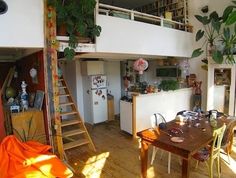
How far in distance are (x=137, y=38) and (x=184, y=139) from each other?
2380 millimetres

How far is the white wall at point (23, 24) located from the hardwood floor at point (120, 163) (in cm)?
215

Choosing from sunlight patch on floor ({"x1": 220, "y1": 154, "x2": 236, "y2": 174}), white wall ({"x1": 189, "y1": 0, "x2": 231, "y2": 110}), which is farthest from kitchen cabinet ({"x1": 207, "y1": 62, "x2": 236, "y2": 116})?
sunlight patch on floor ({"x1": 220, "y1": 154, "x2": 236, "y2": 174})

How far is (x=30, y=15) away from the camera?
117 inches

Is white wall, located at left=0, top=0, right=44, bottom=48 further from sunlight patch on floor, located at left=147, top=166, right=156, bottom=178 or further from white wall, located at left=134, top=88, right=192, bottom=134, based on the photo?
sunlight patch on floor, located at left=147, top=166, right=156, bottom=178

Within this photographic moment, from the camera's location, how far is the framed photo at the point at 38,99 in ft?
11.9

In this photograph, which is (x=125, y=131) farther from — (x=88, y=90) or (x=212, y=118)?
(x=212, y=118)

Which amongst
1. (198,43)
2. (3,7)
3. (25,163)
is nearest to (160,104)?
(198,43)

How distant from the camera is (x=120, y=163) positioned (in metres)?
3.44

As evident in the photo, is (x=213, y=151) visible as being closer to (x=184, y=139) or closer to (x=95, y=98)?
(x=184, y=139)

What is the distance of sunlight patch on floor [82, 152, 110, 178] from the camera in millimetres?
3123

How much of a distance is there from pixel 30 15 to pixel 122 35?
1685 millimetres

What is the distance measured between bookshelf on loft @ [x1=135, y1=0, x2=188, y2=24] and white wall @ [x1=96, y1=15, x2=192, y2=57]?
699mm

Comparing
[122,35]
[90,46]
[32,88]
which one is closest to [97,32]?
[90,46]

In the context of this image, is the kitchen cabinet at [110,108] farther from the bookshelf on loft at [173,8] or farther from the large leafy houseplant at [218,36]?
the bookshelf on loft at [173,8]
